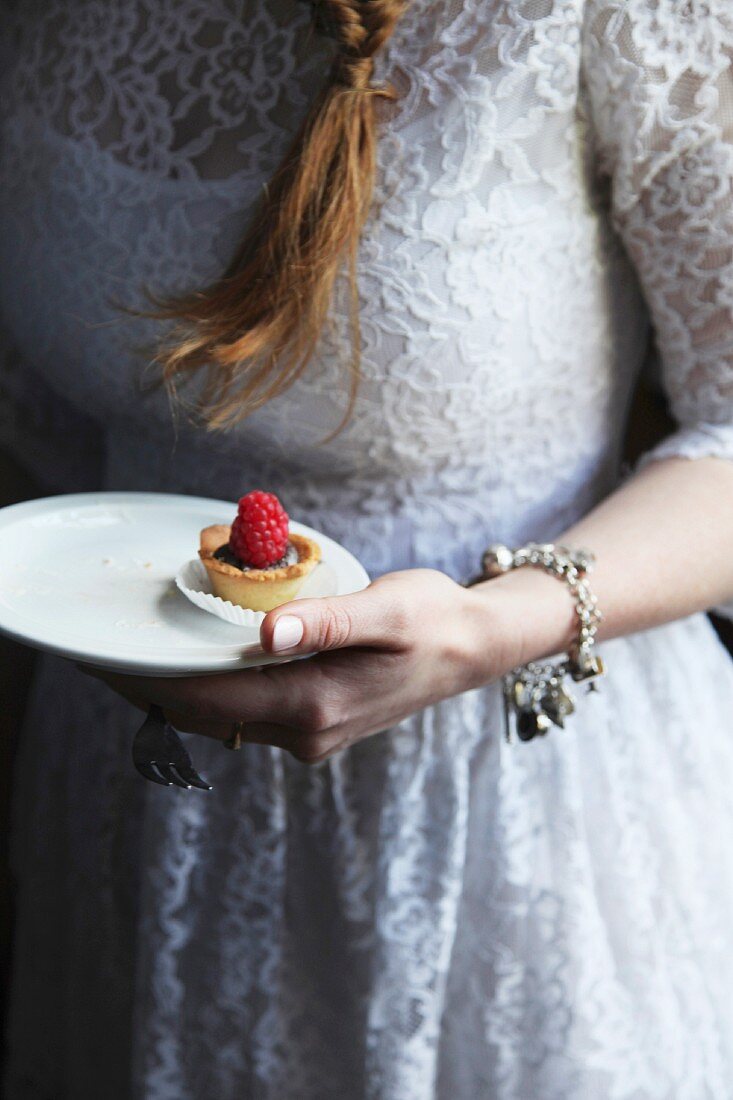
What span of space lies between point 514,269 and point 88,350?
1.21ft

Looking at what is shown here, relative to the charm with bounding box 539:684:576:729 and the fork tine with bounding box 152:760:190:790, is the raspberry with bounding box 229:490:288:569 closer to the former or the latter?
the fork tine with bounding box 152:760:190:790

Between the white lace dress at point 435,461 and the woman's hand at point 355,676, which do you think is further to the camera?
the white lace dress at point 435,461

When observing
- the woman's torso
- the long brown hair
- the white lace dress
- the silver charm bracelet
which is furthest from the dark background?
the silver charm bracelet

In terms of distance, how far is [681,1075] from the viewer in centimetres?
81

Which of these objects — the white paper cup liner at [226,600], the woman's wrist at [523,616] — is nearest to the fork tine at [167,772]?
the white paper cup liner at [226,600]

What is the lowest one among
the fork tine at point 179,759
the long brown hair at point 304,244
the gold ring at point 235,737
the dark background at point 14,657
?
the dark background at point 14,657

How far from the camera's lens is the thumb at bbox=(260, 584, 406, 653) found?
53 cm

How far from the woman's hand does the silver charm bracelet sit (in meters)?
0.08

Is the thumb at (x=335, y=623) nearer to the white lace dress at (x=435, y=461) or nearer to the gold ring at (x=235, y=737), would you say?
the gold ring at (x=235, y=737)

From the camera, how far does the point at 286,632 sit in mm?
528

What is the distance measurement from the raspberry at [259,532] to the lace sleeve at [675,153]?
0.38 metres

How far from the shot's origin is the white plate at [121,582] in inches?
22.2

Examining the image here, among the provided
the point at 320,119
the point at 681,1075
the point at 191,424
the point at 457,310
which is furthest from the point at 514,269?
the point at 681,1075

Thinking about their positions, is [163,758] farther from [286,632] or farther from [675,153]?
[675,153]
